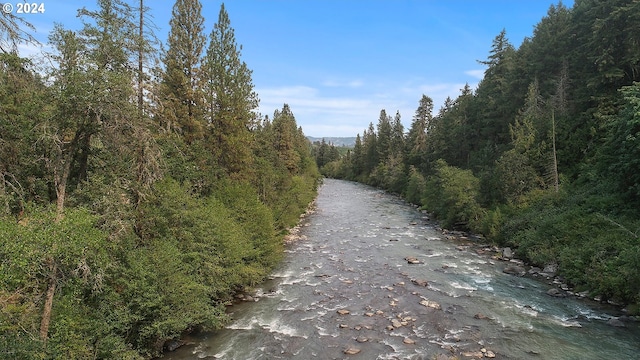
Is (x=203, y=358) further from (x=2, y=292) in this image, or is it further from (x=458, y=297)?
(x=458, y=297)

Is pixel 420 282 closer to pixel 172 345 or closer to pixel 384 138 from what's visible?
pixel 172 345

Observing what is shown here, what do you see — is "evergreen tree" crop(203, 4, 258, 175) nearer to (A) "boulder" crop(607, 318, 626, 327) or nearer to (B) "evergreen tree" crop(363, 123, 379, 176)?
(A) "boulder" crop(607, 318, 626, 327)

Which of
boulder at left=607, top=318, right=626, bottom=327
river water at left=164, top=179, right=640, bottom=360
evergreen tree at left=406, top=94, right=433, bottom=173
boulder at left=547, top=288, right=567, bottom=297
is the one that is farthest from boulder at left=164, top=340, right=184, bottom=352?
evergreen tree at left=406, top=94, right=433, bottom=173

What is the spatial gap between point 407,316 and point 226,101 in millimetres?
16543

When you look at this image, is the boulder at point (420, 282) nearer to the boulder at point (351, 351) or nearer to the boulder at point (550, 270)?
the boulder at point (550, 270)

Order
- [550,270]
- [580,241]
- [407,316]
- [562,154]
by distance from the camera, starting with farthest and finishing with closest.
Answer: [562,154] → [580,241] → [550,270] → [407,316]

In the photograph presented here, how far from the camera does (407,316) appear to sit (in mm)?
16703

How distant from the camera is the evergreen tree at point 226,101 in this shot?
74.9 ft

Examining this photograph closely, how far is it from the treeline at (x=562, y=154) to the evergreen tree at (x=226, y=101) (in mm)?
21561

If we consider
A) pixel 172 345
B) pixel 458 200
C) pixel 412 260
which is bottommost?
pixel 172 345

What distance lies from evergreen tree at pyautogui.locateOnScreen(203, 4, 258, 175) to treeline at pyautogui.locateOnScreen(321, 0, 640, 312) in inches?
849

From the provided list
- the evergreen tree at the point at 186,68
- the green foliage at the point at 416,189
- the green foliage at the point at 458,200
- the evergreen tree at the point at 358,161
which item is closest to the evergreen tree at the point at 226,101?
the evergreen tree at the point at 186,68

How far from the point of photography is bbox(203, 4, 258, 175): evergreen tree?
22.8 metres

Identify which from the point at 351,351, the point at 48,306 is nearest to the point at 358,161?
the point at 351,351
